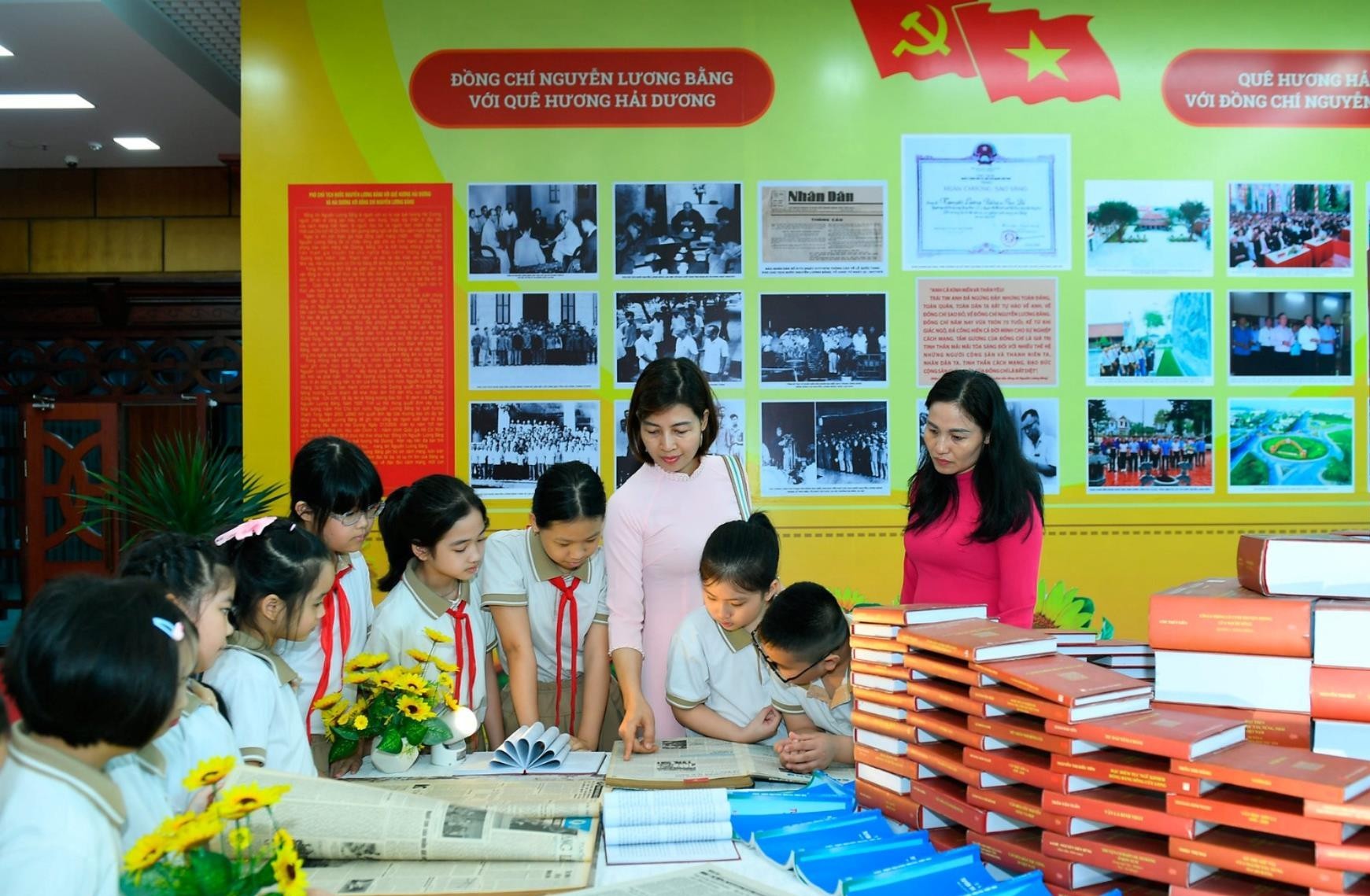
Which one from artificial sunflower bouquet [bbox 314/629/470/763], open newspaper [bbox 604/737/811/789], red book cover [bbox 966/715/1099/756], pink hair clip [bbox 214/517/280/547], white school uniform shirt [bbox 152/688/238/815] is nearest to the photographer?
red book cover [bbox 966/715/1099/756]

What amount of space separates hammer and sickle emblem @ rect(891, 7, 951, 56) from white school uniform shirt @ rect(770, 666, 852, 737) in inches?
114

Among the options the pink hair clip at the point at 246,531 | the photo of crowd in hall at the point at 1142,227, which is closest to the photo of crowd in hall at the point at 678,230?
the photo of crowd in hall at the point at 1142,227

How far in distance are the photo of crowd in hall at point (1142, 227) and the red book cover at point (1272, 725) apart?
3.16 m

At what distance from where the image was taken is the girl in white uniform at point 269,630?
1841 millimetres

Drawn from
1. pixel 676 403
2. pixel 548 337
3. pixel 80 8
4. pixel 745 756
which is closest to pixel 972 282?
pixel 548 337

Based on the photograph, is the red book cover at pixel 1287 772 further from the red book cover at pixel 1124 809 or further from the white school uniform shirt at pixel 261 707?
the white school uniform shirt at pixel 261 707

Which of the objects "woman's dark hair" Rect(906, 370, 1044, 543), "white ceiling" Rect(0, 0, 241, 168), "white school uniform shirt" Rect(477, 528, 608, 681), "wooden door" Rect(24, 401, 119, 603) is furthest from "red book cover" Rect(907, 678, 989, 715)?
"wooden door" Rect(24, 401, 119, 603)

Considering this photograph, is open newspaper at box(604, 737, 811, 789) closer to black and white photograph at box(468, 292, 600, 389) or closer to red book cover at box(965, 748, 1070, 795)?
red book cover at box(965, 748, 1070, 795)

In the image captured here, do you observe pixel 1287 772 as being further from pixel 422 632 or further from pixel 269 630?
pixel 422 632

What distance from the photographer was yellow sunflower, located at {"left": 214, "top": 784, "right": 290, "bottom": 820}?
112 centimetres

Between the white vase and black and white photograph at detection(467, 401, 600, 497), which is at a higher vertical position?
black and white photograph at detection(467, 401, 600, 497)

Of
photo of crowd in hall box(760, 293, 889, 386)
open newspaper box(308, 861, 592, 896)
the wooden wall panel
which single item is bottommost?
open newspaper box(308, 861, 592, 896)

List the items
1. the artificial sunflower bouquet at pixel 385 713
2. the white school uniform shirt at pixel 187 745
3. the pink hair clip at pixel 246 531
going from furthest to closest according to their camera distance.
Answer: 1. the pink hair clip at pixel 246 531
2. the artificial sunflower bouquet at pixel 385 713
3. the white school uniform shirt at pixel 187 745

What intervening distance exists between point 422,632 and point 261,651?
19.9 inches
